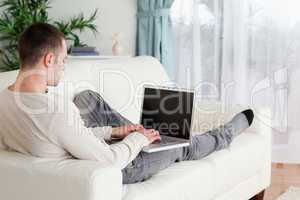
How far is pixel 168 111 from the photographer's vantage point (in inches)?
99.8

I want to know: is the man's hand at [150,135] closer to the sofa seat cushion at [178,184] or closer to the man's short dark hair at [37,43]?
the sofa seat cushion at [178,184]

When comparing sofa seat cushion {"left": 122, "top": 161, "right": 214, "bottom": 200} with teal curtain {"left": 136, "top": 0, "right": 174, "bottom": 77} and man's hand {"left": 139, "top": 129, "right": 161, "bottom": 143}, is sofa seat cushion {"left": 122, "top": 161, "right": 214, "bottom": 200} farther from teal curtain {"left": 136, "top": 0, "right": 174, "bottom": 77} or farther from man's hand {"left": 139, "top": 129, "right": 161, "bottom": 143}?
teal curtain {"left": 136, "top": 0, "right": 174, "bottom": 77}

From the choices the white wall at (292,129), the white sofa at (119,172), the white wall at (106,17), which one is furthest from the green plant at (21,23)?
the white wall at (292,129)

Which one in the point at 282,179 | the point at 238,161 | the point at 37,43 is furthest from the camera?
the point at 282,179

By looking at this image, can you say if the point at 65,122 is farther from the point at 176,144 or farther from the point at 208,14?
the point at 208,14

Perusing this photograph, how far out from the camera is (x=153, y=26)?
411 cm

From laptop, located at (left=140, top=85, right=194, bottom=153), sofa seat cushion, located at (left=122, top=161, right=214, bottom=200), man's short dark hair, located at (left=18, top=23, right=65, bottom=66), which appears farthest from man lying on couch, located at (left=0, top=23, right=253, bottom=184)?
laptop, located at (left=140, top=85, right=194, bottom=153)

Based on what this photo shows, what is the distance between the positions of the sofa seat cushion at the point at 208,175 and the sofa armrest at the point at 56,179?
0.67ft

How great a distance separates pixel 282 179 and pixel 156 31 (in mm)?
1458

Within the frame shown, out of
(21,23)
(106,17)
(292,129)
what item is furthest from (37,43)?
(292,129)

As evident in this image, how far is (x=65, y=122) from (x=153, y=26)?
234cm

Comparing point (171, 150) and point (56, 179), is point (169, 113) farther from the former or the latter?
point (56, 179)

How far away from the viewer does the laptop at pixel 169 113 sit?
96.0 inches

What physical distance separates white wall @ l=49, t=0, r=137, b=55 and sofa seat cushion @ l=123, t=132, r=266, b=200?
160 cm
